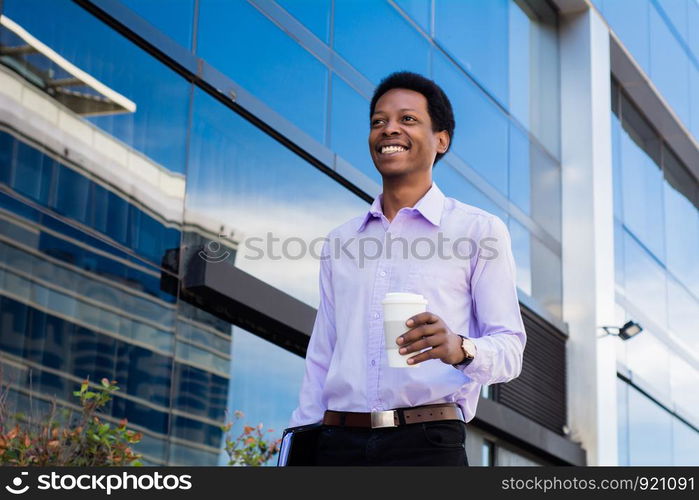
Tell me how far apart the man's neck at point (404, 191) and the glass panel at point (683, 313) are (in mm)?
16528

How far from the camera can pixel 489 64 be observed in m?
14.5

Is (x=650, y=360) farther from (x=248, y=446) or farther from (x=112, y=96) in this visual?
(x=112, y=96)

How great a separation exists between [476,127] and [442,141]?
1013 cm

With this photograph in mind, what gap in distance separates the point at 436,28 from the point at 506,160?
2387 millimetres

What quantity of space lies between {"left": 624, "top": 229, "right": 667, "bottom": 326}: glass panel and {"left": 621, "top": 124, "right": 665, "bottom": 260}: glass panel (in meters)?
0.26

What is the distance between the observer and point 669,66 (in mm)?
20234

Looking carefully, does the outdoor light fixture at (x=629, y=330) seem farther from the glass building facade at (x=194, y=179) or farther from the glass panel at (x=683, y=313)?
the glass panel at (x=683, y=313)

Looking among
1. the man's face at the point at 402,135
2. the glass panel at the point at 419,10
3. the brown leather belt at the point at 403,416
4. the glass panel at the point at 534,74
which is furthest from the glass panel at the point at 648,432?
the brown leather belt at the point at 403,416

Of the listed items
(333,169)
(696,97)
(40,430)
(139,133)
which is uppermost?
(696,97)

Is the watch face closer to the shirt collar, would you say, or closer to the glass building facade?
the shirt collar
